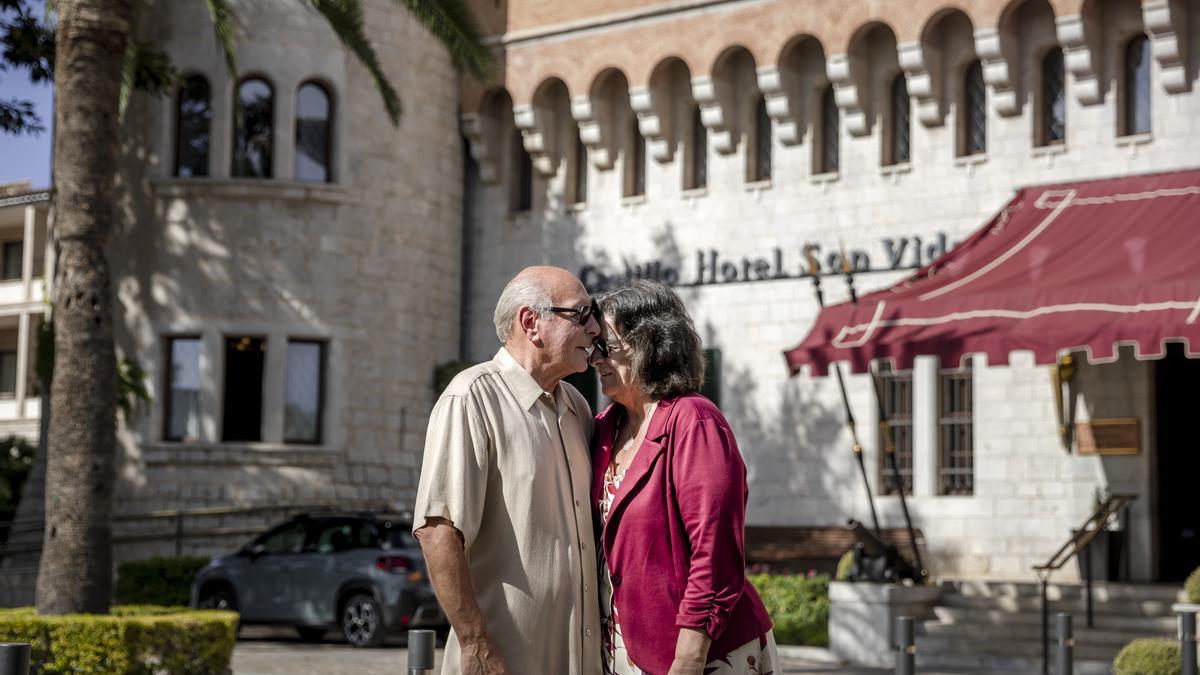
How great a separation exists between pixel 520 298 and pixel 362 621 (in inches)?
560

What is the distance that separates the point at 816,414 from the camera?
22.6 metres

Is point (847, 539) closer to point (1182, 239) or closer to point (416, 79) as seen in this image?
point (1182, 239)

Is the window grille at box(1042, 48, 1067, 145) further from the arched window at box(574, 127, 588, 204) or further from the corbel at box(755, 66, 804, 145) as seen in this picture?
the arched window at box(574, 127, 588, 204)

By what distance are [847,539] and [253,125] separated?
34.6 ft

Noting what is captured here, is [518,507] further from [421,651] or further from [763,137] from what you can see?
[763,137]

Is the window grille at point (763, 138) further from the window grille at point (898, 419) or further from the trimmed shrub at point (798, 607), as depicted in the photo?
the trimmed shrub at point (798, 607)

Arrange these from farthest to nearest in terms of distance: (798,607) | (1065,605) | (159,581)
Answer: (159,581)
(798,607)
(1065,605)

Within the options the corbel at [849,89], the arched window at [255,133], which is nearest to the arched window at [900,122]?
the corbel at [849,89]

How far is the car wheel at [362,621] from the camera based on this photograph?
18562mm

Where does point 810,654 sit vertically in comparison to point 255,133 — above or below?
below

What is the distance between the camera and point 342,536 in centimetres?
1925

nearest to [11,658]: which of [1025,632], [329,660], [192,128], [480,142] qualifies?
[329,660]

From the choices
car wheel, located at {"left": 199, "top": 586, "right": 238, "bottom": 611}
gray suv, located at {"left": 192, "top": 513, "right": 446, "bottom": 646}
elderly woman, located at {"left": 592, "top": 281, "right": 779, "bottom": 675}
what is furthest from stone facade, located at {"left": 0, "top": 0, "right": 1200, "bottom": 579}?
elderly woman, located at {"left": 592, "top": 281, "right": 779, "bottom": 675}

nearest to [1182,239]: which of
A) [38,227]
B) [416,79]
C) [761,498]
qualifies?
[761,498]
